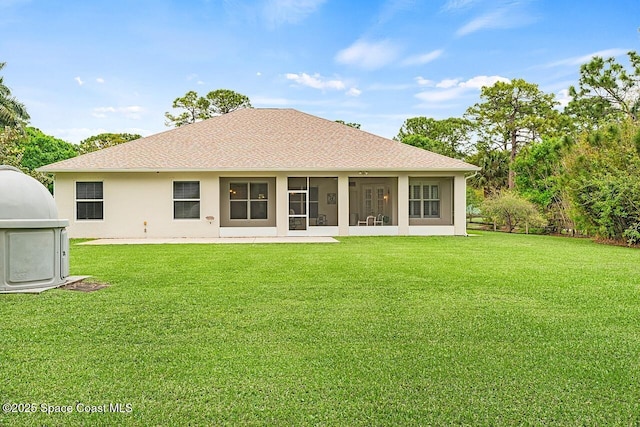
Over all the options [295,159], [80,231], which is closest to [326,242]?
[295,159]

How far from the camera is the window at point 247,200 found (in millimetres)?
19750

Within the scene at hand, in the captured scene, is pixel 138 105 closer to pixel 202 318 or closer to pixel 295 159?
pixel 295 159

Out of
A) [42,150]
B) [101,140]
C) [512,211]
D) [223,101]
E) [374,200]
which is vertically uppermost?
[223,101]

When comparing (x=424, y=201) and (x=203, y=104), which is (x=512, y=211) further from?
(x=203, y=104)

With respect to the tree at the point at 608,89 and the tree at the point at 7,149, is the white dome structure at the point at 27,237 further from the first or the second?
the tree at the point at 608,89

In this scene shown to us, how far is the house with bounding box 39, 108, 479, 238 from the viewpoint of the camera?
1717 centimetres

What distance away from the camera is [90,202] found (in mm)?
17203

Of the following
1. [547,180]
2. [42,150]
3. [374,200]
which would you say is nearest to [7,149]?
[42,150]

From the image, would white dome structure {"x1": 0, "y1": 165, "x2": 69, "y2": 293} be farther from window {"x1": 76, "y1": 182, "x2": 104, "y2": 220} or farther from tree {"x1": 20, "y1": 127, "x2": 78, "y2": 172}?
tree {"x1": 20, "y1": 127, "x2": 78, "y2": 172}

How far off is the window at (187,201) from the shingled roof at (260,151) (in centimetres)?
90

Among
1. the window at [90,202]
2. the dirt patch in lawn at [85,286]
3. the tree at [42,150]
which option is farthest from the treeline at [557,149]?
the tree at [42,150]

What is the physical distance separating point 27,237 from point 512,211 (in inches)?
811

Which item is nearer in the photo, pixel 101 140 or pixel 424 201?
pixel 424 201

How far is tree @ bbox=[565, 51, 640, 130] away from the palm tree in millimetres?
38024
